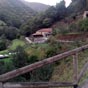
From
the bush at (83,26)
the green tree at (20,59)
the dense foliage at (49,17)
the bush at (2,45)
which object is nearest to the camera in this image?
the green tree at (20,59)

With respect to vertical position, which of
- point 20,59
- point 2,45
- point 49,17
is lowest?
point 2,45

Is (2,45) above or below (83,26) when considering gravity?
below

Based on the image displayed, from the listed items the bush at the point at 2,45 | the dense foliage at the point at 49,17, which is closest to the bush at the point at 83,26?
the bush at the point at 2,45

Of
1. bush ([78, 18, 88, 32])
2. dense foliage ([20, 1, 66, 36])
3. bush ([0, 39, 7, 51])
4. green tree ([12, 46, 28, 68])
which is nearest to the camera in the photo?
green tree ([12, 46, 28, 68])

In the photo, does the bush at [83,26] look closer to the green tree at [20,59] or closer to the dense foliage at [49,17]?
the green tree at [20,59]

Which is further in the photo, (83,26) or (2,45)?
(2,45)

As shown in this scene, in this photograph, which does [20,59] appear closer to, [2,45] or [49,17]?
[2,45]

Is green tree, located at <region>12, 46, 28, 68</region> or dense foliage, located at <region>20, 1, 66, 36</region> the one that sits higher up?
dense foliage, located at <region>20, 1, 66, 36</region>

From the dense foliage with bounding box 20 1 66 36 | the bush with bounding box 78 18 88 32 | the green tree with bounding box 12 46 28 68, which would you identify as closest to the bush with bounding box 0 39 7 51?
the dense foliage with bounding box 20 1 66 36

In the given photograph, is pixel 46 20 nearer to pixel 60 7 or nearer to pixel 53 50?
pixel 60 7

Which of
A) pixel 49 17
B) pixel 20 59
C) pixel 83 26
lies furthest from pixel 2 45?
pixel 20 59

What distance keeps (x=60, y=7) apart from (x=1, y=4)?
3629 centimetres

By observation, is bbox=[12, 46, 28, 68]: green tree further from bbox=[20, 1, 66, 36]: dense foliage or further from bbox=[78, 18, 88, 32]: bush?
bbox=[20, 1, 66, 36]: dense foliage

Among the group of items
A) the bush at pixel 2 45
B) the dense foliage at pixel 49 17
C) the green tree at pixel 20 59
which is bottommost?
the bush at pixel 2 45
